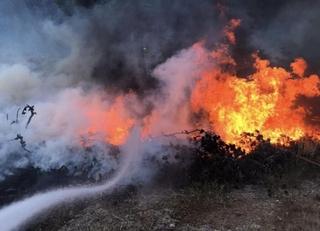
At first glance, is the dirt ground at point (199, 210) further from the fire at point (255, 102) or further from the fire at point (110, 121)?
the fire at point (110, 121)

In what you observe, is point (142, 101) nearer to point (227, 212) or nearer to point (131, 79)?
point (131, 79)

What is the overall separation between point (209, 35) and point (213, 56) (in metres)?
1.33

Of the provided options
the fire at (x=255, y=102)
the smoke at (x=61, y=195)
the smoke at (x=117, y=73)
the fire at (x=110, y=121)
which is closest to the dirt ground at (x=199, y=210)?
the smoke at (x=61, y=195)

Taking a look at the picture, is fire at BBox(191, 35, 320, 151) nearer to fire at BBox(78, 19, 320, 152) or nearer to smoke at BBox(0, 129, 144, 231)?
fire at BBox(78, 19, 320, 152)

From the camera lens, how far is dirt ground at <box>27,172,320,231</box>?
10.6 m

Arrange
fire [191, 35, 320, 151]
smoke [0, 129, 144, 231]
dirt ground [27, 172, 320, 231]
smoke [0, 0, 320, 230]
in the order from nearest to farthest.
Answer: dirt ground [27, 172, 320, 231] < smoke [0, 129, 144, 231] < smoke [0, 0, 320, 230] < fire [191, 35, 320, 151]

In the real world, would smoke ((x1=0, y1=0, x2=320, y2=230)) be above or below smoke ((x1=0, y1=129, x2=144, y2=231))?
above

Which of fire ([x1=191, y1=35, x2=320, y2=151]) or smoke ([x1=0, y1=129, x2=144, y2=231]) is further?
fire ([x1=191, y1=35, x2=320, y2=151])

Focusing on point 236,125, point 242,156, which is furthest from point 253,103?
point 242,156

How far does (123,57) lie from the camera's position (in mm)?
17156

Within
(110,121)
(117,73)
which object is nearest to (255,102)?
(110,121)

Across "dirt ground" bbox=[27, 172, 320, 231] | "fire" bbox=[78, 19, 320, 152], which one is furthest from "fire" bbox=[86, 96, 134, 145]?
"dirt ground" bbox=[27, 172, 320, 231]

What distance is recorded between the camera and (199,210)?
11250 mm

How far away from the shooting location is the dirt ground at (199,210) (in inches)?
417
